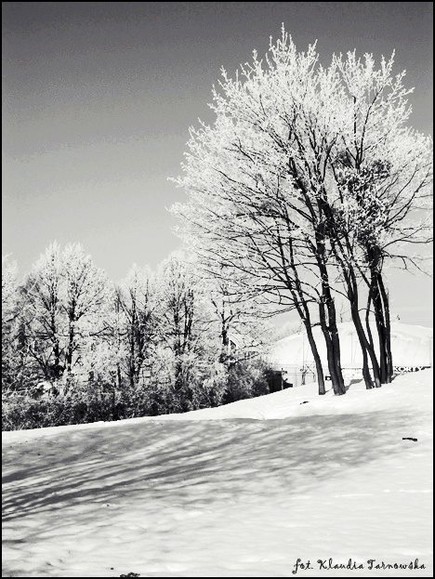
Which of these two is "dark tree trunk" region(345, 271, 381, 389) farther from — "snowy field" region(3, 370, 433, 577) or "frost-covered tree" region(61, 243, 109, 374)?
→ "frost-covered tree" region(61, 243, 109, 374)

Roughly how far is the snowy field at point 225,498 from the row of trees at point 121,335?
14227 millimetres

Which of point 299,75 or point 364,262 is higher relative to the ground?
point 299,75

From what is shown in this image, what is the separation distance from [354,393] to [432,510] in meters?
9.26

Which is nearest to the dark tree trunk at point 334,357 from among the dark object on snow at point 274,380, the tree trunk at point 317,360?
the tree trunk at point 317,360

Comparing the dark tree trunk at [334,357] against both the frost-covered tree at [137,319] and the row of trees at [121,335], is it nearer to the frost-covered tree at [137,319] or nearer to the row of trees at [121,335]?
the row of trees at [121,335]

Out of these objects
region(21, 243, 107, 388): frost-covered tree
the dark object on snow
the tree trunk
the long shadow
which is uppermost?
region(21, 243, 107, 388): frost-covered tree

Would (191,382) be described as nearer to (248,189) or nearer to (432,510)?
(248,189)

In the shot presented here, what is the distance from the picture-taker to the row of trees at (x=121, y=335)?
25062 mm

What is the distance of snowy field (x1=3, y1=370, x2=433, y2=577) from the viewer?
384 centimetres

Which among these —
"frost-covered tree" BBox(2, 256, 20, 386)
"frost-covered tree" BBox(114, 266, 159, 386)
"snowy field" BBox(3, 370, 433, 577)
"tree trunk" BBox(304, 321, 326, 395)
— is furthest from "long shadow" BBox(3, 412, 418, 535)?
"frost-covered tree" BBox(114, 266, 159, 386)

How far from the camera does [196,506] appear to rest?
17.6ft

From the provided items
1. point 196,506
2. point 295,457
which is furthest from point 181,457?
point 196,506

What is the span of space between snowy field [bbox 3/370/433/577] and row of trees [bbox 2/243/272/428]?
46.7 ft

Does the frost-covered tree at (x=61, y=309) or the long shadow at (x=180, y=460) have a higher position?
the frost-covered tree at (x=61, y=309)
